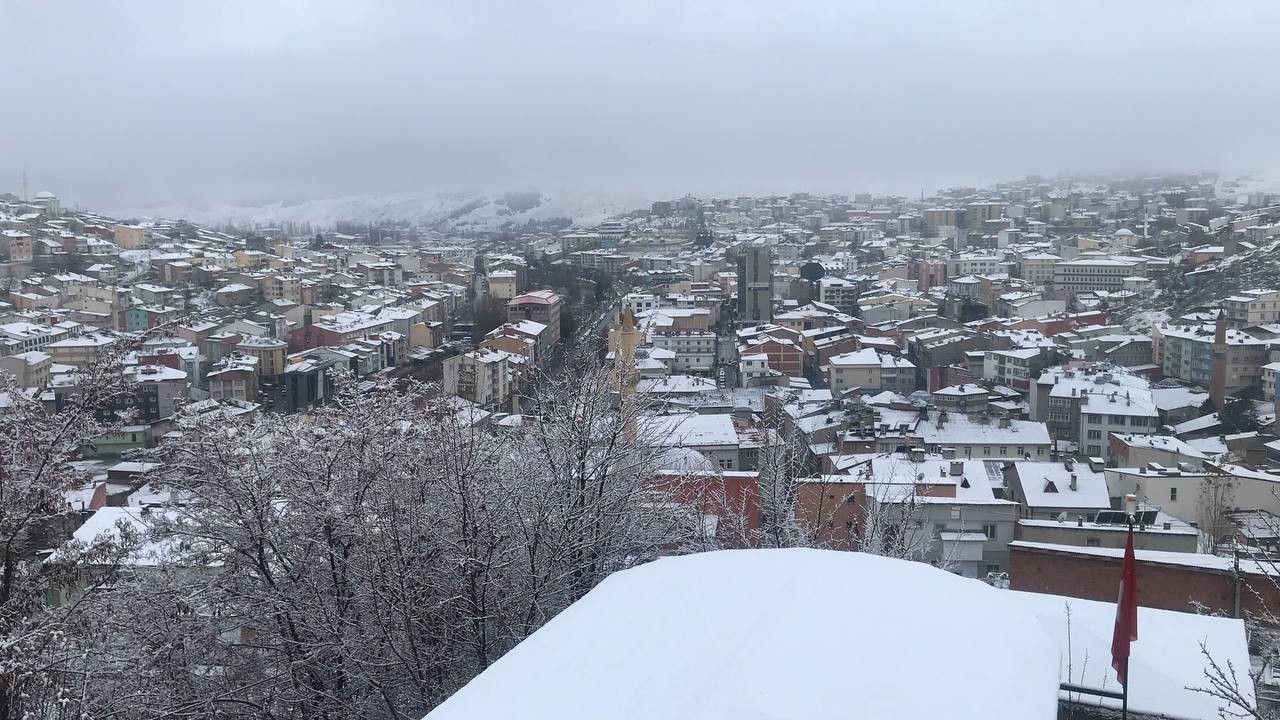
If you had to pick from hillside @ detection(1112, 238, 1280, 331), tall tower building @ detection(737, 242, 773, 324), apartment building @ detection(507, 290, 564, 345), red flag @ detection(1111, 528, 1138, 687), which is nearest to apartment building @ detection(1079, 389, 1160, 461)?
hillside @ detection(1112, 238, 1280, 331)

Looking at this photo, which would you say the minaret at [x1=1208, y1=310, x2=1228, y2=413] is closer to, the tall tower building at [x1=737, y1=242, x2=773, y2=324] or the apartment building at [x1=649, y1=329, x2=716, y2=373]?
the apartment building at [x1=649, y1=329, x2=716, y2=373]

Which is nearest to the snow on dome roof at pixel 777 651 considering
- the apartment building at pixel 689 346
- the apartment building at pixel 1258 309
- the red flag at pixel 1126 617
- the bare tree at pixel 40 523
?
the red flag at pixel 1126 617

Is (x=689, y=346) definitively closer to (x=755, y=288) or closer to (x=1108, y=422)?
(x=755, y=288)

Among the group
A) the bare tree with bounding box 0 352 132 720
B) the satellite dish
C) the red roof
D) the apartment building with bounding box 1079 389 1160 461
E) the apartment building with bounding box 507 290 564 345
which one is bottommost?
the apartment building with bounding box 1079 389 1160 461

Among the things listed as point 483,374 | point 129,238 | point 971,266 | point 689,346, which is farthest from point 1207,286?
point 129,238

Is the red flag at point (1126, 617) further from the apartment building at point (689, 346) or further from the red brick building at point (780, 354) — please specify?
the apartment building at point (689, 346)

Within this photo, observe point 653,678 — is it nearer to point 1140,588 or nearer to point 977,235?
point 1140,588
